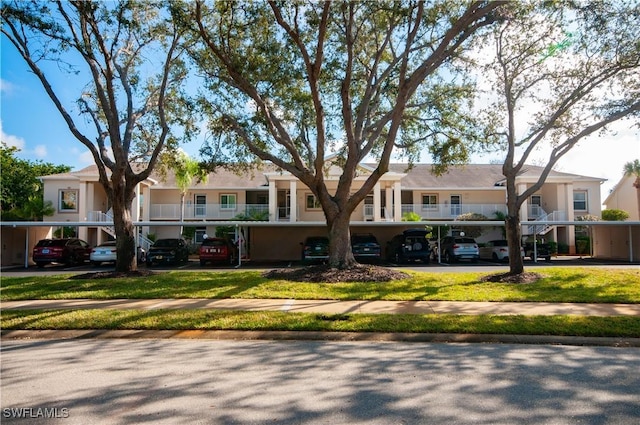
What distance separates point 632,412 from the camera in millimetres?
4426

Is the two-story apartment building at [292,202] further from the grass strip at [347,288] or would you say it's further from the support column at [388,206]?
the grass strip at [347,288]

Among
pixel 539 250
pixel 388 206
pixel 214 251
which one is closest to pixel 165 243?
pixel 214 251

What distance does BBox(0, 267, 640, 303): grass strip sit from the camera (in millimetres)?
11289

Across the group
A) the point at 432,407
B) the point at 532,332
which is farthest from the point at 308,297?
the point at 432,407

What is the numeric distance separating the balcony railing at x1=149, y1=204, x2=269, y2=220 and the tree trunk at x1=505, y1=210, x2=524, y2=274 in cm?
2035

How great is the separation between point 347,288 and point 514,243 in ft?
19.9

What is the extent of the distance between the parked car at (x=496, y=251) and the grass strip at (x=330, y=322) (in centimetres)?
1701

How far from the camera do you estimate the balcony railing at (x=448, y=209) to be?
33.8 metres

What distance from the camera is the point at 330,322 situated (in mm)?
8312

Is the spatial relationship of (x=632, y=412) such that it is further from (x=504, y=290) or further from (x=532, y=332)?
(x=504, y=290)

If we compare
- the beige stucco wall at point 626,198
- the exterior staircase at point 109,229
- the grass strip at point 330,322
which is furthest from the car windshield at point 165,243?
the beige stucco wall at point 626,198

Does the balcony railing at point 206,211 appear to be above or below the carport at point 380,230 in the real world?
above

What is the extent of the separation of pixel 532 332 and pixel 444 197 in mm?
28170

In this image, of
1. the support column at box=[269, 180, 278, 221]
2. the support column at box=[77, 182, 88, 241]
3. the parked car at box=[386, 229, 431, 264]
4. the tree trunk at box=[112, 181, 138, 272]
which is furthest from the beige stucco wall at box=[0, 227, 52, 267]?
the parked car at box=[386, 229, 431, 264]
